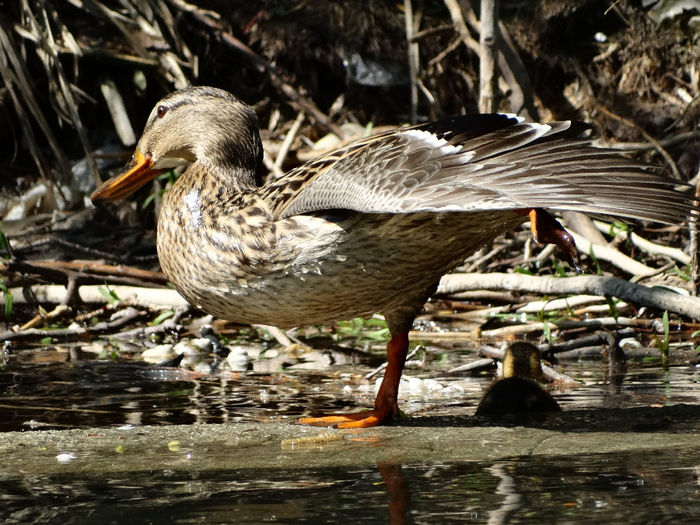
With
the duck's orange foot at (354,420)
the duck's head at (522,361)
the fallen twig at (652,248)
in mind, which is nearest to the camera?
the duck's orange foot at (354,420)

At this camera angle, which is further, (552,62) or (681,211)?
(552,62)

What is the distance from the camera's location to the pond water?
257 centimetres

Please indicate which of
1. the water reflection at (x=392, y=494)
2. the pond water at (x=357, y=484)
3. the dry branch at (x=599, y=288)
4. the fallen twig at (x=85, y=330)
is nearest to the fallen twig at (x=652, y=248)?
the dry branch at (x=599, y=288)

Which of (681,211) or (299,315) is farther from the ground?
(681,211)

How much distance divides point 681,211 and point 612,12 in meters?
→ 6.13

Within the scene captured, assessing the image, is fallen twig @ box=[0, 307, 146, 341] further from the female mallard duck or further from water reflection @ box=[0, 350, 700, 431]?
the female mallard duck

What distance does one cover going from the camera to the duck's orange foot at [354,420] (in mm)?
3844

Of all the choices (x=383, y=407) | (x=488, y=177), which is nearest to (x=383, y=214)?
(x=488, y=177)

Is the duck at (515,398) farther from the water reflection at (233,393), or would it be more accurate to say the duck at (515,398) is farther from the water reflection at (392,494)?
the water reflection at (392,494)

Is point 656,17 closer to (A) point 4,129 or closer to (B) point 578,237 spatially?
(B) point 578,237

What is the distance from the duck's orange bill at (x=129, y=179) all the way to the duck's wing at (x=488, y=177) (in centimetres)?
127

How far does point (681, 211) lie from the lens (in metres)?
3.18

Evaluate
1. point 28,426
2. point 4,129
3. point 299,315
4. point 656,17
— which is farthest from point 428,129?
point 4,129

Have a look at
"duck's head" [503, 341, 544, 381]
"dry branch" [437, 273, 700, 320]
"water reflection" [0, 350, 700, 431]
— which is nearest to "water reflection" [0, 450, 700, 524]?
"water reflection" [0, 350, 700, 431]
